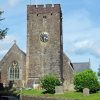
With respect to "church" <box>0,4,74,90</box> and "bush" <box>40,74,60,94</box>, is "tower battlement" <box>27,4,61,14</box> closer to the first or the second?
"church" <box>0,4,74,90</box>

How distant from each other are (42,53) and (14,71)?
21.6ft

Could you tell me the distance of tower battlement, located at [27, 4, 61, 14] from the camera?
281ft

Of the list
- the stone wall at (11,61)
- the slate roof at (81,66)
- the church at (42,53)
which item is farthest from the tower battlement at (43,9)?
the slate roof at (81,66)

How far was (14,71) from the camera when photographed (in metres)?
87.2

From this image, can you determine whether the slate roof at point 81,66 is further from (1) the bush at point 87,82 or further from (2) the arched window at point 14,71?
(1) the bush at point 87,82

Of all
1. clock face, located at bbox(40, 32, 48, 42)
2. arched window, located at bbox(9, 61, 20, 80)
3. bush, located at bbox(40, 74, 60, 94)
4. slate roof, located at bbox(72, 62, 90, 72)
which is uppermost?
clock face, located at bbox(40, 32, 48, 42)

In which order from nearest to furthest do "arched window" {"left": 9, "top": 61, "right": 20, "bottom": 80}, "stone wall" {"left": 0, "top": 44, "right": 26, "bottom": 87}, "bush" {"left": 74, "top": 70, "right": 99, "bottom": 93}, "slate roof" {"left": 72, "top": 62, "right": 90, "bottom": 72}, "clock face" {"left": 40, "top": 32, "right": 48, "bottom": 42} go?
"bush" {"left": 74, "top": 70, "right": 99, "bottom": 93} < "clock face" {"left": 40, "top": 32, "right": 48, "bottom": 42} < "stone wall" {"left": 0, "top": 44, "right": 26, "bottom": 87} < "arched window" {"left": 9, "top": 61, "right": 20, "bottom": 80} < "slate roof" {"left": 72, "top": 62, "right": 90, "bottom": 72}

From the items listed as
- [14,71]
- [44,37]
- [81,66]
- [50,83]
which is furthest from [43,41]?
[81,66]

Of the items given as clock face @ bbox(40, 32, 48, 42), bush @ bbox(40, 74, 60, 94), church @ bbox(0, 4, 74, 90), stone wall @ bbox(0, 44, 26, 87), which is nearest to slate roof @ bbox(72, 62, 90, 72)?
church @ bbox(0, 4, 74, 90)

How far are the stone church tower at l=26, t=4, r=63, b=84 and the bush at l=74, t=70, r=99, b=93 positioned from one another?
9.99 metres

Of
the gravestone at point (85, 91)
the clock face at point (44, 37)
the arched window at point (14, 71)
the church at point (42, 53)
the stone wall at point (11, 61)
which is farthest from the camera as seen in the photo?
the arched window at point (14, 71)

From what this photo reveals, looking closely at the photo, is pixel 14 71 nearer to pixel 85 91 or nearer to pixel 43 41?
pixel 43 41

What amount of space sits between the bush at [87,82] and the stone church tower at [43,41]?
9991mm

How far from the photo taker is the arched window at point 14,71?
87125 millimetres
